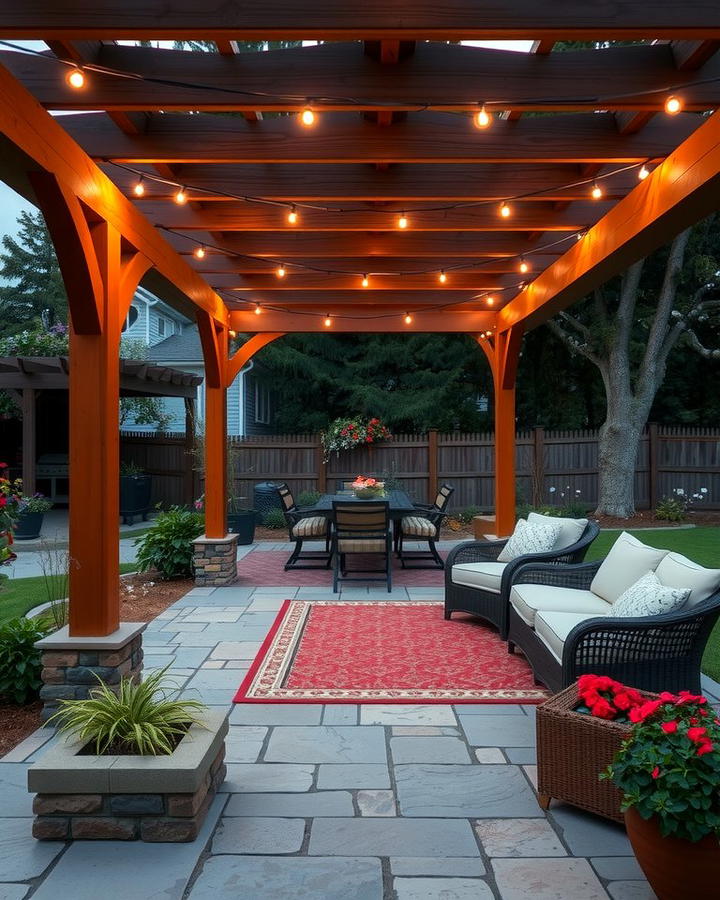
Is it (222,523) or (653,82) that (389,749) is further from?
(222,523)

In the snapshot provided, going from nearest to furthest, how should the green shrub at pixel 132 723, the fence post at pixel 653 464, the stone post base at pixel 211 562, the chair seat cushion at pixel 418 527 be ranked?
the green shrub at pixel 132 723
the stone post base at pixel 211 562
the chair seat cushion at pixel 418 527
the fence post at pixel 653 464

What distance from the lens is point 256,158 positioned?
3775 millimetres

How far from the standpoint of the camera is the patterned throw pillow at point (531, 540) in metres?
5.43

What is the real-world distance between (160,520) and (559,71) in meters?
5.96

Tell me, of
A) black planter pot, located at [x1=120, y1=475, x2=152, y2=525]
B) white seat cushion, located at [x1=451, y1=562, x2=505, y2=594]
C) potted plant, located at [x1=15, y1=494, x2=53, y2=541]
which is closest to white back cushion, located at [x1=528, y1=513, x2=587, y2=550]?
white seat cushion, located at [x1=451, y1=562, x2=505, y2=594]

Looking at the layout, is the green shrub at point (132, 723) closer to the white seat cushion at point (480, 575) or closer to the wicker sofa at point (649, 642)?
the wicker sofa at point (649, 642)

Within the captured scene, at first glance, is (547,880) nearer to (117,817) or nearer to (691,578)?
(117,817)

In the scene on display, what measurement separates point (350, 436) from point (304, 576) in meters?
4.83

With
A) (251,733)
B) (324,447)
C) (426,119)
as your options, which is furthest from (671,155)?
(324,447)

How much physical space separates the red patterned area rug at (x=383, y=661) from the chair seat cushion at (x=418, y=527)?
185cm

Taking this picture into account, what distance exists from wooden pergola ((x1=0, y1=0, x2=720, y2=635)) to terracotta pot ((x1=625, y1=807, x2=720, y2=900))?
2.54 m

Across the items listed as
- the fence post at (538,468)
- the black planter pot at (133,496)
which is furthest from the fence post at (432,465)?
the black planter pot at (133,496)

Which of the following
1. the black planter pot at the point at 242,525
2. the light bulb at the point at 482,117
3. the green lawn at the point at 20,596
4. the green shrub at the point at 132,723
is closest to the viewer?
the green shrub at the point at 132,723

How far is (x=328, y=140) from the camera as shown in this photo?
12.0 feet
